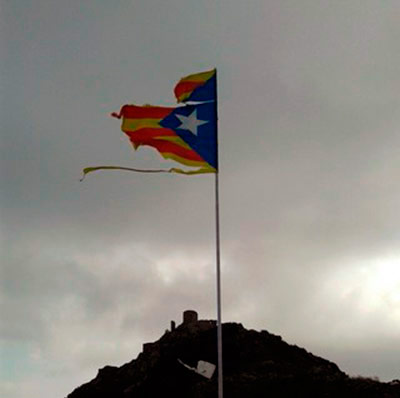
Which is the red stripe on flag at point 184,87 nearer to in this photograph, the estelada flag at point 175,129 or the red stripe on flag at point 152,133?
the estelada flag at point 175,129

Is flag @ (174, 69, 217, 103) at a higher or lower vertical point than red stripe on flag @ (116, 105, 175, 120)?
higher

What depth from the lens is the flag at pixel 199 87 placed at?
18344 mm


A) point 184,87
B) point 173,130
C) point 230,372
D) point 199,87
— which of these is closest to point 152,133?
point 173,130

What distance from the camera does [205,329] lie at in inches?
2333

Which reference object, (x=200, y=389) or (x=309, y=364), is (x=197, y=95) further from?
(x=309, y=364)

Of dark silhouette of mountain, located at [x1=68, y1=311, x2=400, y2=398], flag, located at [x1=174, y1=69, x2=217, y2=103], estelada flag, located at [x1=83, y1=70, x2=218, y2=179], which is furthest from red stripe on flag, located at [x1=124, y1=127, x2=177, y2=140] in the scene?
dark silhouette of mountain, located at [x1=68, y1=311, x2=400, y2=398]

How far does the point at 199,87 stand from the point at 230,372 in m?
37.3

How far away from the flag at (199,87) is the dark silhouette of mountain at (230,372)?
2788cm

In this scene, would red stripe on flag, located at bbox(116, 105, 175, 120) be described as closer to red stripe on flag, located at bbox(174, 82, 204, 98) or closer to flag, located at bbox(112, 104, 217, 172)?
flag, located at bbox(112, 104, 217, 172)

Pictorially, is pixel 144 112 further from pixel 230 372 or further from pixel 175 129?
pixel 230 372

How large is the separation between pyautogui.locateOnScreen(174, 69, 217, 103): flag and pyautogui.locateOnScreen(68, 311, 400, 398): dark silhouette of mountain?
1098 inches

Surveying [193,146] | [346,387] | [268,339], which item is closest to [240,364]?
A: [268,339]

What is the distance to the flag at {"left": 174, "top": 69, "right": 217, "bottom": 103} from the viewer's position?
60.2 feet

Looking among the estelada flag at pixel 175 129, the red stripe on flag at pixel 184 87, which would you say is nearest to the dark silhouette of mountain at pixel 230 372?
the estelada flag at pixel 175 129
